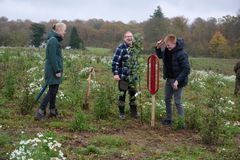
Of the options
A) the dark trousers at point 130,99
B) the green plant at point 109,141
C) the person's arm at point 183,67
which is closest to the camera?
the green plant at point 109,141

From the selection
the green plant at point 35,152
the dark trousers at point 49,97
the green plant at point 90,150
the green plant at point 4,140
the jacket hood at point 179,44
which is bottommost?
the green plant at point 90,150

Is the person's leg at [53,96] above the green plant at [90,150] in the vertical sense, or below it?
above

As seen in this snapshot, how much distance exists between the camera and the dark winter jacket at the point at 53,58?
8953 mm

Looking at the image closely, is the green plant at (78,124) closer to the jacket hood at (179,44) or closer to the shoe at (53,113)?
the shoe at (53,113)

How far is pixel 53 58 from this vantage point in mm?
8961

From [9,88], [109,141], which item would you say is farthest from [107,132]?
[9,88]

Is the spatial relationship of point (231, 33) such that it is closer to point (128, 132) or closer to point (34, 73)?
point (34, 73)

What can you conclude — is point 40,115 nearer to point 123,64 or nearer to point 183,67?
point 123,64


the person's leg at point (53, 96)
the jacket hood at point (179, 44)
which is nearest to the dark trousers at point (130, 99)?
the jacket hood at point (179, 44)

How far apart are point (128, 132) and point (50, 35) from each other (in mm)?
2648

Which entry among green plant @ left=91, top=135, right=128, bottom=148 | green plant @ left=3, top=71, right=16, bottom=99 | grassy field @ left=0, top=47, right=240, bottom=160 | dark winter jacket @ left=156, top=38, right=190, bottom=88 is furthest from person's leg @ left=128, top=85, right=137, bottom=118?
green plant @ left=3, top=71, right=16, bottom=99

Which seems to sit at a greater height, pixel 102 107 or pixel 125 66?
pixel 125 66

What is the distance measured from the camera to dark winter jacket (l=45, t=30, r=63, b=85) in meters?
8.95

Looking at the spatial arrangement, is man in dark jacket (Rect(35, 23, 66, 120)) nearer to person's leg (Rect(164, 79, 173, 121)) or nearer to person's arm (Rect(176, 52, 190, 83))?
person's leg (Rect(164, 79, 173, 121))
